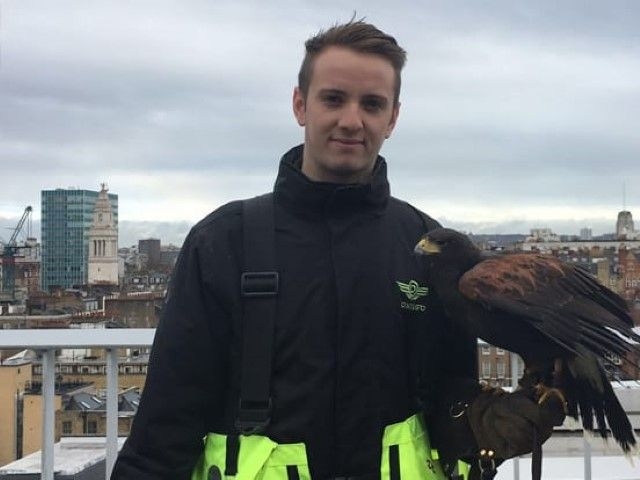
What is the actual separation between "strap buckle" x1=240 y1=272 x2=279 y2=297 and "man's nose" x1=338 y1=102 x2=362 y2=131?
0.50 m

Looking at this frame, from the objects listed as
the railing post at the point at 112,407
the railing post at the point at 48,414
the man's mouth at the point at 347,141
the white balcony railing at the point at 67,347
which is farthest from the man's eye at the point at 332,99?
the railing post at the point at 48,414

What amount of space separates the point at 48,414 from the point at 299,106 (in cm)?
202

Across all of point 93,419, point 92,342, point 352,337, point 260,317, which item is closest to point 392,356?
point 352,337

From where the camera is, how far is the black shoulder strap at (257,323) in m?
2.12

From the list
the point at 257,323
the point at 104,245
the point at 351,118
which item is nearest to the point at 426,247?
the point at 351,118

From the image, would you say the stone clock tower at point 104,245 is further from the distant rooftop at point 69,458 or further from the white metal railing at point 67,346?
the white metal railing at point 67,346

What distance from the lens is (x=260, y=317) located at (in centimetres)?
215

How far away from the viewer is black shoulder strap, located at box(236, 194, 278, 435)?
2.12m

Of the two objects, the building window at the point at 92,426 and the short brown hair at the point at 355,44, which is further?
the building window at the point at 92,426

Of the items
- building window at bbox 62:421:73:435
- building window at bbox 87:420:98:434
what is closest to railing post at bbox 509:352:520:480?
building window at bbox 87:420:98:434

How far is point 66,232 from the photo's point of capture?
116 ft

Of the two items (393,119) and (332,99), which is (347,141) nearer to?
(332,99)

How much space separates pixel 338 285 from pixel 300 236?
19cm

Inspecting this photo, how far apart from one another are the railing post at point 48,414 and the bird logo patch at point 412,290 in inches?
74.9
